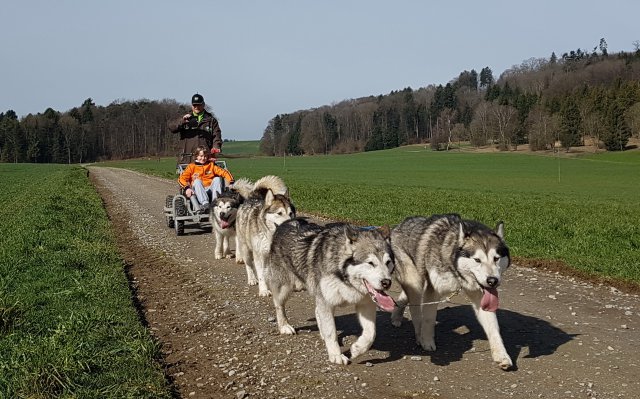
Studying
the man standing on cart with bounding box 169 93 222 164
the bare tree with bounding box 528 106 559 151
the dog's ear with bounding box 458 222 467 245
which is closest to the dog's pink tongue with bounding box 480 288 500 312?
the dog's ear with bounding box 458 222 467 245

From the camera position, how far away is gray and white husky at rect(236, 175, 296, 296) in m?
8.67

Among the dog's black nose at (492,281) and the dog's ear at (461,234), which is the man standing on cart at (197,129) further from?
the dog's black nose at (492,281)

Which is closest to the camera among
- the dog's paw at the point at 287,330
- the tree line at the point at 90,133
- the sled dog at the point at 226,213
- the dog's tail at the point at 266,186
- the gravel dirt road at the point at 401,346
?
the gravel dirt road at the point at 401,346

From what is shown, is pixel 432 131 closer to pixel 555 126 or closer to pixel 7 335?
pixel 555 126

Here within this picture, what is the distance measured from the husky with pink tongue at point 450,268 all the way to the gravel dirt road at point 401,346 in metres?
0.34

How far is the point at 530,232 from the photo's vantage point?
14242 millimetres

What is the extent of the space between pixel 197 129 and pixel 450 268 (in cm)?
1089

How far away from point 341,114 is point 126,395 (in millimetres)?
152611

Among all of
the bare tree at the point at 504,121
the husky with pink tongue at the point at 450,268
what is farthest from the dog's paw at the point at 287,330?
the bare tree at the point at 504,121

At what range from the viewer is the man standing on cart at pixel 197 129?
48.0ft

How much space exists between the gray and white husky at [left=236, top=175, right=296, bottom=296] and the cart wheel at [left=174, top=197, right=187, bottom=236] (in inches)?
194

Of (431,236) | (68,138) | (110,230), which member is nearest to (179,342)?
(431,236)

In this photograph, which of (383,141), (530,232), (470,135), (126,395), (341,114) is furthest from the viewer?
(341,114)

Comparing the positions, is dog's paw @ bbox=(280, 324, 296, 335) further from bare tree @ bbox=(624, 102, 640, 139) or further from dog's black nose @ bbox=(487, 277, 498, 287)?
bare tree @ bbox=(624, 102, 640, 139)
